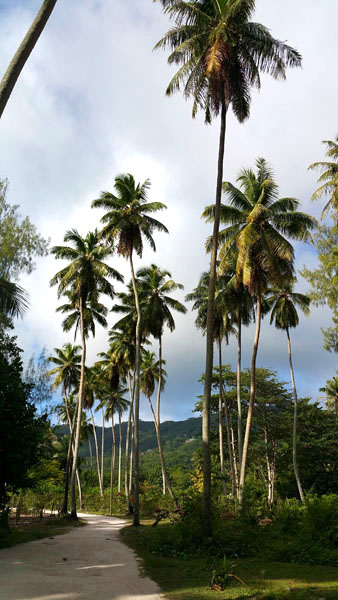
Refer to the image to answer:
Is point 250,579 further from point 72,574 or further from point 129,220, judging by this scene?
point 129,220

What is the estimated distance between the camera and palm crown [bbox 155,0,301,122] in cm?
1386

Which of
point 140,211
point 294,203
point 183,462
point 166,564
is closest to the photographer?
point 166,564

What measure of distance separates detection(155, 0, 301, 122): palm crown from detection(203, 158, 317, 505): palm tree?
5.14 metres

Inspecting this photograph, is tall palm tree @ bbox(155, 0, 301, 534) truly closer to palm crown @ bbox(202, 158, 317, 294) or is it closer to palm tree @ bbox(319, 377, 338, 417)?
palm crown @ bbox(202, 158, 317, 294)

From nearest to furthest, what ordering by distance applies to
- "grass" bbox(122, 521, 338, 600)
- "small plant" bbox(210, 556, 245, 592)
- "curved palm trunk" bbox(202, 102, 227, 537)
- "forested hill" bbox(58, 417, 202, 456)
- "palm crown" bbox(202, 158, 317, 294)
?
"grass" bbox(122, 521, 338, 600) < "small plant" bbox(210, 556, 245, 592) < "curved palm trunk" bbox(202, 102, 227, 537) < "palm crown" bbox(202, 158, 317, 294) < "forested hill" bbox(58, 417, 202, 456)

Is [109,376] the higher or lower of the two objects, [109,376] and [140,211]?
the lower

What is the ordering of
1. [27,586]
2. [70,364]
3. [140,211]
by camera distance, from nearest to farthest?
[27,586] < [140,211] < [70,364]

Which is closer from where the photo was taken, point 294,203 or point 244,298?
point 294,203

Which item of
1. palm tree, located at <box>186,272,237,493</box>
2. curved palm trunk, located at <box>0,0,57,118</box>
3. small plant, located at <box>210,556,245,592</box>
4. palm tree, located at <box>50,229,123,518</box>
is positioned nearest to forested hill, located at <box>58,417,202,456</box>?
palm tree, located at <box>186,272,237,493</box>

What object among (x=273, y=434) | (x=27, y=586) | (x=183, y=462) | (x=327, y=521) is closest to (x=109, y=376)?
(x=273, y=434)

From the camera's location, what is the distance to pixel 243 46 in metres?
14.6

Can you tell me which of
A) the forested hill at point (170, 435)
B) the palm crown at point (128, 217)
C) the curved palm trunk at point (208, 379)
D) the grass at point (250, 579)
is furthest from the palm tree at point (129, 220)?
the forested hill at point (170, 435)

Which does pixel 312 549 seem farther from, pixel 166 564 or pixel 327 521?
pixel 166 564

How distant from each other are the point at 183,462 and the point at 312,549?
93243 millimetres
